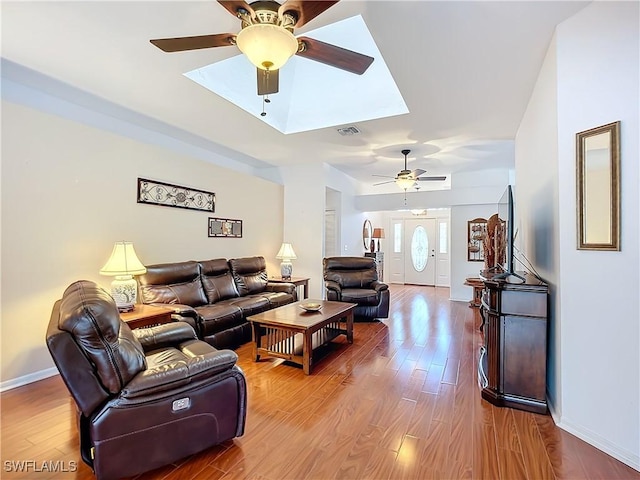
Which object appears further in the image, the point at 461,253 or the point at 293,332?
the point at 461,253

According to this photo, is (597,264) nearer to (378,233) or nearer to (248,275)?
(248,275)

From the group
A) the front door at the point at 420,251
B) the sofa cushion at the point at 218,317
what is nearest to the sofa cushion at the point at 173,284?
the sofa cushion at the point at 218,317

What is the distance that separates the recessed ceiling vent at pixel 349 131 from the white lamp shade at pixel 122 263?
9.69 feet

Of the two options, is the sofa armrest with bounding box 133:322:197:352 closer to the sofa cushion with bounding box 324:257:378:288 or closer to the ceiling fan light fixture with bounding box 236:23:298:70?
the ceiling fan light fixture with bounding box 236:23:298:70

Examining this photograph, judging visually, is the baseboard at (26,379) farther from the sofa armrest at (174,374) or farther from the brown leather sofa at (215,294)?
the sofa armrest at (174,374)

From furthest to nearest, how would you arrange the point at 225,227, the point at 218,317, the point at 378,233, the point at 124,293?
the point at 378,233 → the point at 225,227 → the point at 218,317 → the point at 124,293

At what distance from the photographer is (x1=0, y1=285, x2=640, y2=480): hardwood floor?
176 cm

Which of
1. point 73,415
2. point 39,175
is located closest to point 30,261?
point 39,175

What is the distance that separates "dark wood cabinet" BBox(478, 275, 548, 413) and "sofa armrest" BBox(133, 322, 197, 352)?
2.43 meters

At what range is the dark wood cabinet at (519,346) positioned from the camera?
7.74 ft

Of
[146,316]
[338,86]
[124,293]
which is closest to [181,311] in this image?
[146,316]

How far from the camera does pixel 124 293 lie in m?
3.07

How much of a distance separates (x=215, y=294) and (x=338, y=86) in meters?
3.15

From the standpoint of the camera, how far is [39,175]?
2.96 metres
